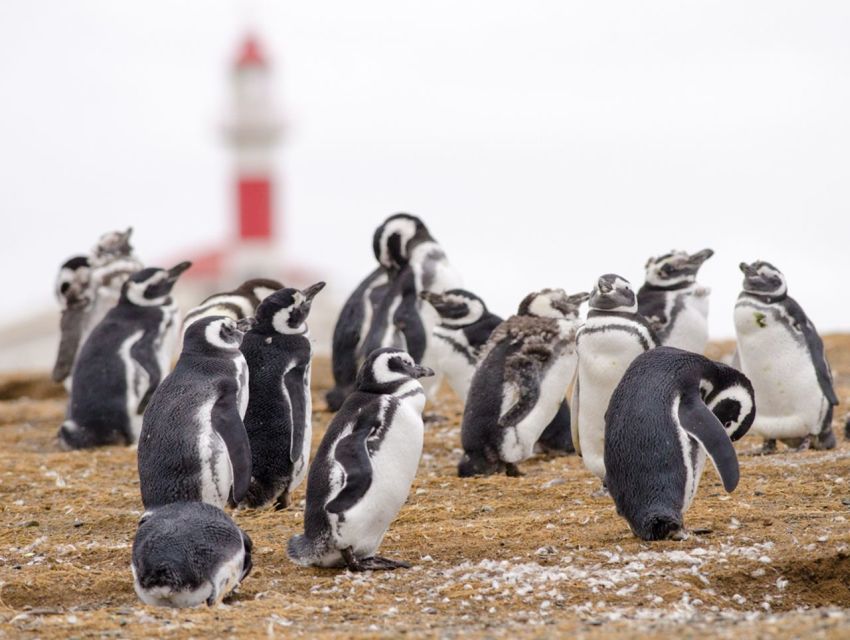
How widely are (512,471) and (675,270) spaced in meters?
1.87

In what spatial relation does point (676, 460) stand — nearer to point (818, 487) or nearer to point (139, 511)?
point (818, 487)

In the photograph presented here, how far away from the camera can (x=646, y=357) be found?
6719 millimetres

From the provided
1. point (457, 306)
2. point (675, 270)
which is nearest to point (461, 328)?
point (457, 306)

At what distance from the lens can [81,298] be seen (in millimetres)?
12062

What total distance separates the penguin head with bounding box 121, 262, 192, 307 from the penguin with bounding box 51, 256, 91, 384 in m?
1.47

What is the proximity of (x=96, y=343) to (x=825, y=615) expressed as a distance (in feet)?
21.8

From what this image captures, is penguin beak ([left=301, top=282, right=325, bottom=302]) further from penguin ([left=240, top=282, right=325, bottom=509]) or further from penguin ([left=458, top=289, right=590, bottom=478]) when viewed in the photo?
penguin ([left=458, top=289, right=590, bottom=478])

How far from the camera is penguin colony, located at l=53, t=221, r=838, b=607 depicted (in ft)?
20.7

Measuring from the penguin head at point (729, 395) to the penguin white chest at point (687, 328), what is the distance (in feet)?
8.21

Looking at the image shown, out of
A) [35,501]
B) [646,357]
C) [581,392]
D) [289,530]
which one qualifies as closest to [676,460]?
[646,357]

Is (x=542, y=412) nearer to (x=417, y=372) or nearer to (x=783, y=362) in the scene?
(x=783, y=362)

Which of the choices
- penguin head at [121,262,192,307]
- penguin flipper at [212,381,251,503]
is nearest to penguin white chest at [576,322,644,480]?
penguin flipper at [212,381,251,503]

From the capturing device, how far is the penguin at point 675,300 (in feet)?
30.6

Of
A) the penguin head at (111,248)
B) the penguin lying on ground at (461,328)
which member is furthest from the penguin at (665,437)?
the penguin head at (111,248)
